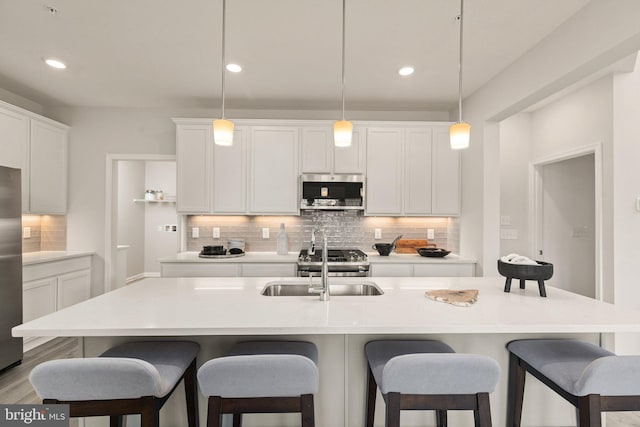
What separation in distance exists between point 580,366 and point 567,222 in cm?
350

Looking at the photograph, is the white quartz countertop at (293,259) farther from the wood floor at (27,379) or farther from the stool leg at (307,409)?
the stool leg at (307,409)

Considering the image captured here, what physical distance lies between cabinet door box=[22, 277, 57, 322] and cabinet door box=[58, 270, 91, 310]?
0.08 metres

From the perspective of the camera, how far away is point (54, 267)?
11.2ft

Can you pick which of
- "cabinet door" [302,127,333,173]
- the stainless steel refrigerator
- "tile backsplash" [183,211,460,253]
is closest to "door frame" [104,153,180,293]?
"tile backsplash" [183,211,460,253]

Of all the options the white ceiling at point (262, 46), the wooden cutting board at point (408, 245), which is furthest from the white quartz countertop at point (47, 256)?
the wooden cutting board at point (408, 245)

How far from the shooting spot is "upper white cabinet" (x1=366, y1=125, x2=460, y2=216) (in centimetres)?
380

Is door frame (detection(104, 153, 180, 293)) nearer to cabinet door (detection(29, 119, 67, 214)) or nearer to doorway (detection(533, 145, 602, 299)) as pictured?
cabinet door (detection(29, 119, 67, 214))

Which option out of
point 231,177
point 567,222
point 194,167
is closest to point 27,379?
point 194,167

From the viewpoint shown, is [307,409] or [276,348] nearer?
[307,409]

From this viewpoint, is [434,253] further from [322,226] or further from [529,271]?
[529,271]

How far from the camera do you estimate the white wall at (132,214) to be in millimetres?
6074

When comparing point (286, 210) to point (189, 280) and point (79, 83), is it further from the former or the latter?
point (79, 83)

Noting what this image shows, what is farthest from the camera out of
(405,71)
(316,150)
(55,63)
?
(316,150)

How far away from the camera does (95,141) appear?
158 inches
